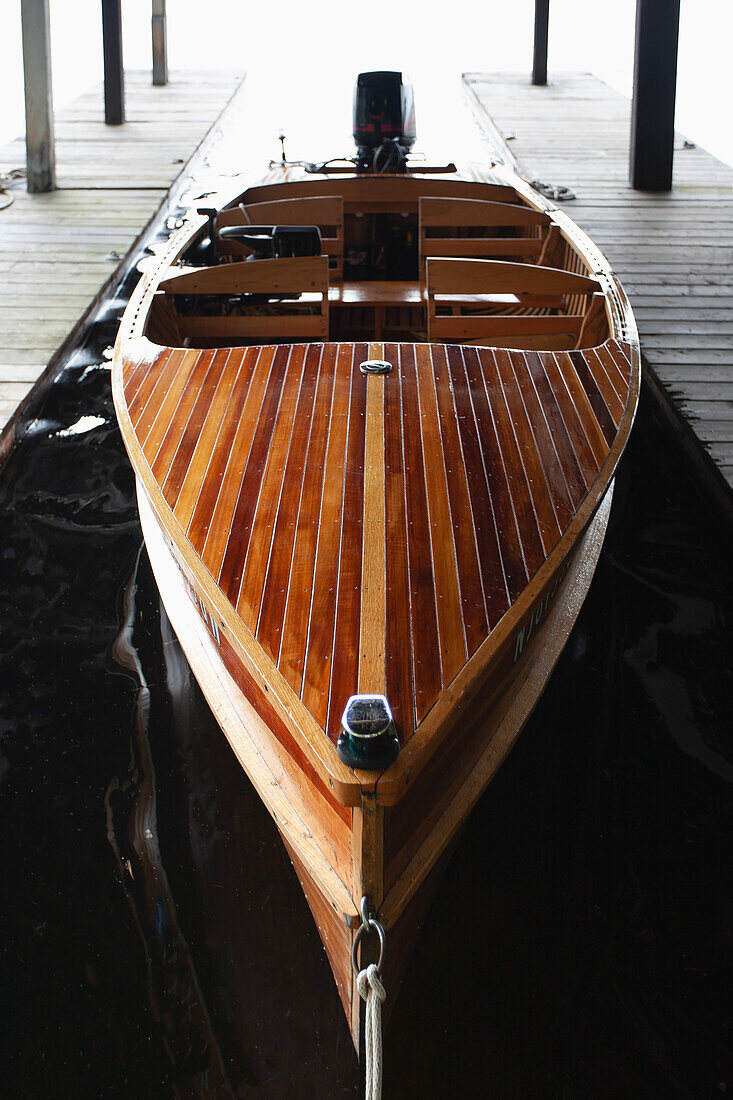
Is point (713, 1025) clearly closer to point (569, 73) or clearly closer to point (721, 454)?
point (721, 454)

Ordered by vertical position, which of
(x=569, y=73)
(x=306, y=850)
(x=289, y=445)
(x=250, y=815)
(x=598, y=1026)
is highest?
(x=569, y=73)

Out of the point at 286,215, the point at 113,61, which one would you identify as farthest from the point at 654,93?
the point at 113,61

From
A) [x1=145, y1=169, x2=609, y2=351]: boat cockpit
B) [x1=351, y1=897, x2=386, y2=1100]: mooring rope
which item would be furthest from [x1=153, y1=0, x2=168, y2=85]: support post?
[x1=351, y1=897, x2=386, y2=1100]: mooring rope

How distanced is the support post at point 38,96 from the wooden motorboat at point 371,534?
3383 millimetres

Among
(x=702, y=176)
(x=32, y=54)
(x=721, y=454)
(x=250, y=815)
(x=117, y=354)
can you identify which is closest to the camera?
(x=250, y=815)

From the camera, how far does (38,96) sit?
5.92 meters

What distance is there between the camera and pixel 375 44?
56.7 ft

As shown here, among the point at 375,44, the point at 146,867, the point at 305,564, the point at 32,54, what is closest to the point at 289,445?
the point at 305,564

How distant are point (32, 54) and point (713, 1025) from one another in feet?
22.0

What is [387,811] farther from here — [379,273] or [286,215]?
[379,273]

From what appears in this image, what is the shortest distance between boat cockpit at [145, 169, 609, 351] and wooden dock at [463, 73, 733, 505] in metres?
0.73

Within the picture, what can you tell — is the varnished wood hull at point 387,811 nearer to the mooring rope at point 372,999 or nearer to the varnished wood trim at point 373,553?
the mooring rope at point 372,999

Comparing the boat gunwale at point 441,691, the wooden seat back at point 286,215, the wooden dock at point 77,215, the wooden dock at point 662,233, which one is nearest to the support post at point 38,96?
the wooden dock at point 77,215

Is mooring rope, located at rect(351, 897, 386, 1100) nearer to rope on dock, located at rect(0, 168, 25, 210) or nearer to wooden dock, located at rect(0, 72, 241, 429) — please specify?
wooden dock, located at rect(0, 72, 241, 429)
